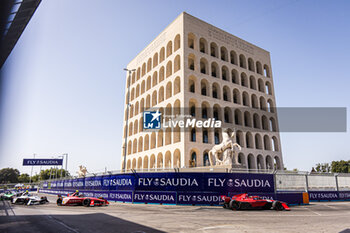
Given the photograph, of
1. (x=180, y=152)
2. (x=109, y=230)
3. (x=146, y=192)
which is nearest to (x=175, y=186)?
(x=146, y=192)

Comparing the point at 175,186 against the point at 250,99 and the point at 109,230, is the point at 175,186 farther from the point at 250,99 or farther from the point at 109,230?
the point at 250,99

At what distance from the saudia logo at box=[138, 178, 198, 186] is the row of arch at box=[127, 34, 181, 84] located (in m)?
30.2

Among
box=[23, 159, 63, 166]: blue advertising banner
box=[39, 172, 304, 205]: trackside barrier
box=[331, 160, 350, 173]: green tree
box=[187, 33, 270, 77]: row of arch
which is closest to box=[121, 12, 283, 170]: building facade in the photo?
box=[187, 33, 270, 77]: row of arch

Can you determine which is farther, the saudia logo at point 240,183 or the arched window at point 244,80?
the arched window at point 244,80

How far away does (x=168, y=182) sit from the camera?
19.5m

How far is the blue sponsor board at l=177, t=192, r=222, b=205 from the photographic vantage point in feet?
61.1

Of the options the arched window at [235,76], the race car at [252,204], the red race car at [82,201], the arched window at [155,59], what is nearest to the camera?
the race car at [252,204]

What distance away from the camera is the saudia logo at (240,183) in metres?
19.0

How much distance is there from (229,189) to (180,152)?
59.3 ft

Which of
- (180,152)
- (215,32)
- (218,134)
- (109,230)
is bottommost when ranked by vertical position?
(109,230)

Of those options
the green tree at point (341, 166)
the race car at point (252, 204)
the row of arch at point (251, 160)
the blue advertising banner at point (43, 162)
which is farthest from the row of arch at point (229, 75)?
the green tree at point (341, 166)

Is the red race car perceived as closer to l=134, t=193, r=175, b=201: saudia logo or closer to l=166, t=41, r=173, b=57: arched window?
l=134, t=193, r=175, b=201: saudia logo

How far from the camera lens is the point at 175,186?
19.2 meters

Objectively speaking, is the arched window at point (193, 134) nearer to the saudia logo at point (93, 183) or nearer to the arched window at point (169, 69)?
the arched window at point (169, 69)
